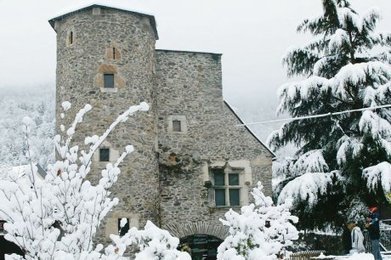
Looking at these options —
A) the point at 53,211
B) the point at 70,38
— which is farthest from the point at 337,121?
the point at 53,211

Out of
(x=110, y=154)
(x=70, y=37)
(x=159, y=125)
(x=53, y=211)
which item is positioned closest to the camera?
(x=53, y=211)

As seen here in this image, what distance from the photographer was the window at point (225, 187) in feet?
51.5

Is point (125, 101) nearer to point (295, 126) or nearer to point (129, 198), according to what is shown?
point (129, 198)

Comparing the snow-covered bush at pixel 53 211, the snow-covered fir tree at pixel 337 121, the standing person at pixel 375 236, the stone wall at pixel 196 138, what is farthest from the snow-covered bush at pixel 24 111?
the snow-covered bush at pixel 53 211

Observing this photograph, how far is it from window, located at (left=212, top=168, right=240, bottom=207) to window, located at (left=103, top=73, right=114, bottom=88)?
392 cm

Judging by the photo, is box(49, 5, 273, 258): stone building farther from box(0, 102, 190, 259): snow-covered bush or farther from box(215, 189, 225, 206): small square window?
box(0, 102, 190, 259): snow-covered bush

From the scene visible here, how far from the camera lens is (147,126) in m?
14.3

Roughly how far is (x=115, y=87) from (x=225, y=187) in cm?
433

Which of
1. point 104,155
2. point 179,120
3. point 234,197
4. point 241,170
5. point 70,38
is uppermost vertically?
point 70,38

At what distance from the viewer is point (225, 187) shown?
51.5 ft

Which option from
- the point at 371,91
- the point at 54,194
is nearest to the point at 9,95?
the point at 371,91

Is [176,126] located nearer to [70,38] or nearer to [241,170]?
[241,170]

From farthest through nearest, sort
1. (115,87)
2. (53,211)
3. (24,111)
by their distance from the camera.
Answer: (24,111) → (115,87) → (53,211)

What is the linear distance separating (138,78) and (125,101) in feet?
2.45
